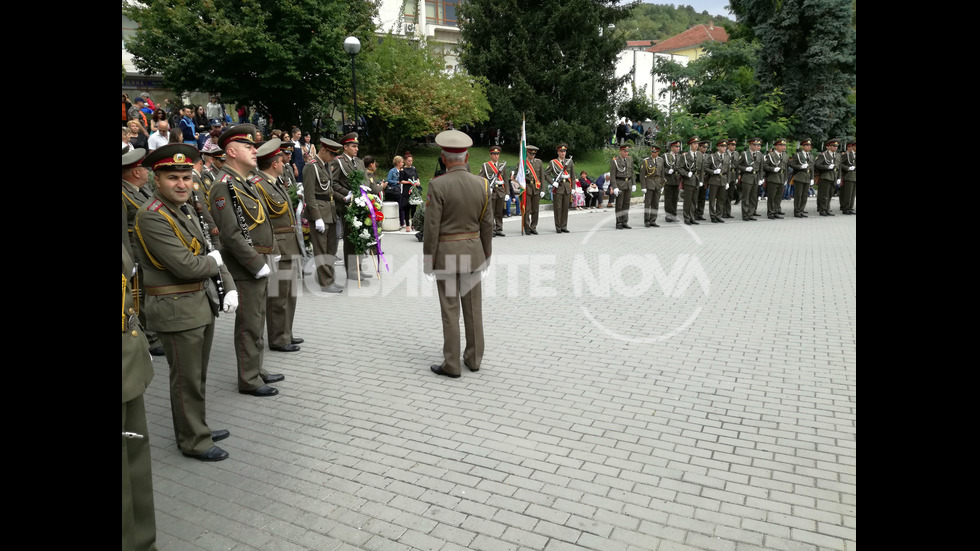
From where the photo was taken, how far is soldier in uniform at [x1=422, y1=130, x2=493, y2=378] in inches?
250

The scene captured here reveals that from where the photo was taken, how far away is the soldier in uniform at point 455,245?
634 centimetres

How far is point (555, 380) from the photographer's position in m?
6.26

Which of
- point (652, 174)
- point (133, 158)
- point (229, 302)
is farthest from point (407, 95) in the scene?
point (229, 302)

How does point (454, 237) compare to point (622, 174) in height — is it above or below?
below

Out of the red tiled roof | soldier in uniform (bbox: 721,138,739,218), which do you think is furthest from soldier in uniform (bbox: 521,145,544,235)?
the red tiled roof

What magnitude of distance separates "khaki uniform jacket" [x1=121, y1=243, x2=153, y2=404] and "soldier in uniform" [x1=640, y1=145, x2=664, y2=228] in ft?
54.1

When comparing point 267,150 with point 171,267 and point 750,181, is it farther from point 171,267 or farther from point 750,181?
point 750,181

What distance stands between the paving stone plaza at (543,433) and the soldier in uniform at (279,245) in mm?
278

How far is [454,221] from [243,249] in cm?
191

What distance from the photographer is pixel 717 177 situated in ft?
63.7

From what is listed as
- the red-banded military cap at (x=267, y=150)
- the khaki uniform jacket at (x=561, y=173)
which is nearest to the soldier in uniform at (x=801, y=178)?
the khaki uniform jacket at (x=561, y=173)

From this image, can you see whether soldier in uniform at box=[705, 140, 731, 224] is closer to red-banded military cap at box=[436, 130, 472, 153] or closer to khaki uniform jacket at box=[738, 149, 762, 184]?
khaki uniform jacket at box=[738, 149, 762, 184]

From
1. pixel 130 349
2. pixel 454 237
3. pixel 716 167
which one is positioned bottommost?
pixel 130 349
